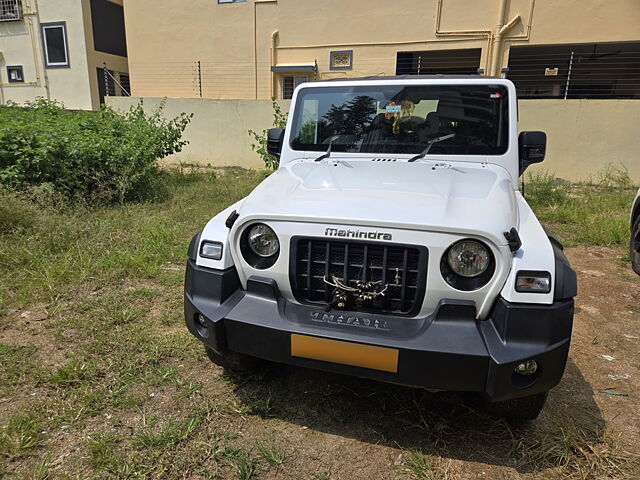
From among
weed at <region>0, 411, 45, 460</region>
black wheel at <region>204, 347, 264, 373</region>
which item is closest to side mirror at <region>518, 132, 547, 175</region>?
black wheel at <region>204, 347, 264, 373</region>

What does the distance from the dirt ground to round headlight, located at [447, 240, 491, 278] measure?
0.84 meters

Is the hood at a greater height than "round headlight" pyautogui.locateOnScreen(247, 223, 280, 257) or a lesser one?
greater

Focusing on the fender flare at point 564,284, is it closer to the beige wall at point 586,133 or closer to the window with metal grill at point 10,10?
the beige wall at point 586,133

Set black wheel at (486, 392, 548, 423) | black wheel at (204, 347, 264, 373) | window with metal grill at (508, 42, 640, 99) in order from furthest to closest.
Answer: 1. window with metal grill at (508, 42, 640, 99)
2. black wheel at (204, 347, 264, 373)
3. black wheel at (486, 392, 548, 423)

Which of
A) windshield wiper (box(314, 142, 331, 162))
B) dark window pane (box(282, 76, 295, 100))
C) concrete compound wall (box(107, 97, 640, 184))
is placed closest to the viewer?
windshield wiper (box(314, 142, 331, 162))

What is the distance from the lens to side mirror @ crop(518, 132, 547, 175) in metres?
3.17

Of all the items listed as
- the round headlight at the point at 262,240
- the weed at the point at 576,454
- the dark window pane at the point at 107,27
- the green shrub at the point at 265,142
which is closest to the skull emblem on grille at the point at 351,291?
the round headlight at the point at 262,240

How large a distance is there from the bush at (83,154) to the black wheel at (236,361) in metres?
4.55

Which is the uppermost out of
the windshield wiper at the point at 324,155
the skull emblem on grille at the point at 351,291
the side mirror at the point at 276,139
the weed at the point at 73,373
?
the side mirror at the point at 276,139

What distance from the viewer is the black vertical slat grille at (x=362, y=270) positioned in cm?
212

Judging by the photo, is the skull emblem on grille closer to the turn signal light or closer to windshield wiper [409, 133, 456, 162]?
the turn signal light

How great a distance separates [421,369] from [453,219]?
682mm

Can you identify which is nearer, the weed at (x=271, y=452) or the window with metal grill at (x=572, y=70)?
the weed at (x=271, y=452)

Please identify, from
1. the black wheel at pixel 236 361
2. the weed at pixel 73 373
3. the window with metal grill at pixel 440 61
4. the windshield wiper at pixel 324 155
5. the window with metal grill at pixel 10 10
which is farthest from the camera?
the window with metal grill at pixel 10 10
